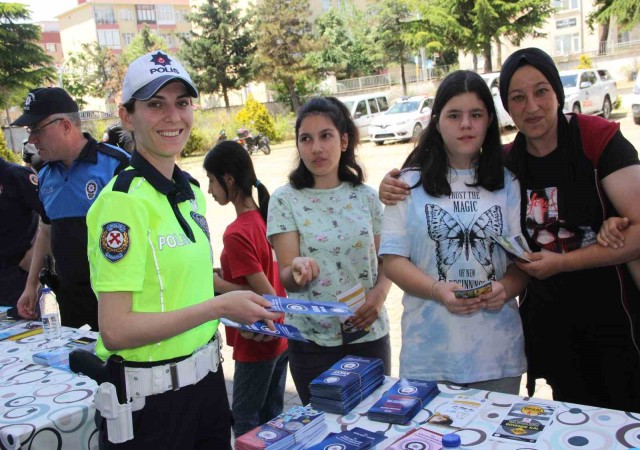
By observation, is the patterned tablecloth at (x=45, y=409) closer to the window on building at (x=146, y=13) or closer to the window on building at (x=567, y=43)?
the window on building at (x=567, y=43)

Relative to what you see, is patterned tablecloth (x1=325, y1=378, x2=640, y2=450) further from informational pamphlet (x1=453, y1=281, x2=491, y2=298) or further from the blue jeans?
the blue jeans

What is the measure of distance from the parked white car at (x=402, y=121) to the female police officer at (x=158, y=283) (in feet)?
59.8

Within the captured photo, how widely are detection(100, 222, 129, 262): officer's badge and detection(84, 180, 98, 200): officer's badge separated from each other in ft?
6.69

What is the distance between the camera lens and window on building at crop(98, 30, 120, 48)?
74.2 metres

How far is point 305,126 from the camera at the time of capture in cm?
284

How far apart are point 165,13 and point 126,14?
205 inches

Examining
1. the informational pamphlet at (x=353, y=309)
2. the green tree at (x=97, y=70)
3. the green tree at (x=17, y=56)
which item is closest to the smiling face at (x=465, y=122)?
the informational pamphlet at (x=353, y=309)

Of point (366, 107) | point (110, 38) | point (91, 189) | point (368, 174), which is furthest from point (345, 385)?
point (110, 38)

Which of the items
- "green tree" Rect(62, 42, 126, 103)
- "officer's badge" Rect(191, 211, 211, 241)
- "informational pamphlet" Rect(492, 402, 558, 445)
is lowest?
"informational pamphlet" Rect(492, 402, 558, 445)

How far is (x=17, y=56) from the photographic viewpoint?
104 feet

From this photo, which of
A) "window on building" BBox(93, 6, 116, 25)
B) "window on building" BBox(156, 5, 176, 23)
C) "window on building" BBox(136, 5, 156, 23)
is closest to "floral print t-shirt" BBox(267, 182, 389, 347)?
"window on building" BBox(93, 6, 116, 25)

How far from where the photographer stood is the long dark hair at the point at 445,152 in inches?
93.0

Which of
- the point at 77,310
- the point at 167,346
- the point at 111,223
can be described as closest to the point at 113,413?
the point at 167,346

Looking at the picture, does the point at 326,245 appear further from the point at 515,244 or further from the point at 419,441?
the point at 419,441
